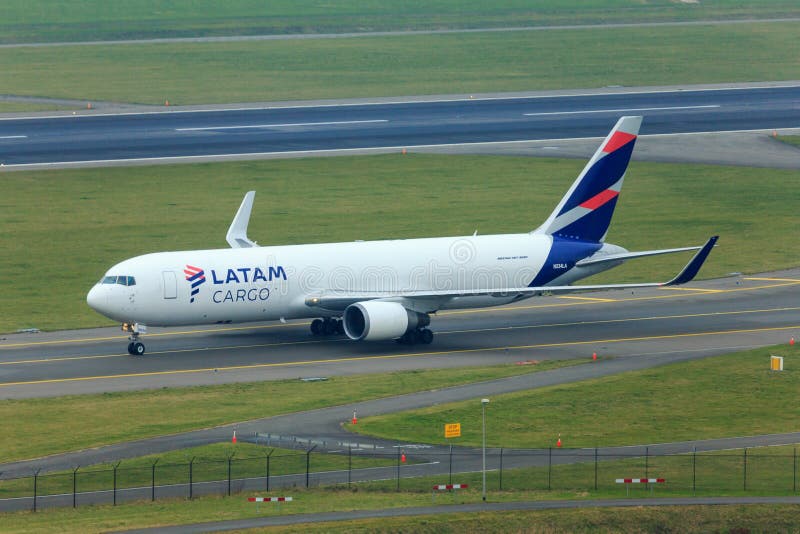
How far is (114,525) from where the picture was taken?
51.0 meters

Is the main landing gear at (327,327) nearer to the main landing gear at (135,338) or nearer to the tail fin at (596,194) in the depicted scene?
the main landing gear at (135,338)

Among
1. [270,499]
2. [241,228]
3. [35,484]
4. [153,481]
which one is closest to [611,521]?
[270,499]

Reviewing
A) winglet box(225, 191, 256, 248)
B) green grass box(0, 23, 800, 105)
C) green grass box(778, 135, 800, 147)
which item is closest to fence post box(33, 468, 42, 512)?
winglet box(225, 191, 256, 248)

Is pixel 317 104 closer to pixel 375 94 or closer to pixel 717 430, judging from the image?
pixel 375 94

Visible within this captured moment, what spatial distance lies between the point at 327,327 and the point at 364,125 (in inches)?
2716

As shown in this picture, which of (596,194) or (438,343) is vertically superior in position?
(596,194)

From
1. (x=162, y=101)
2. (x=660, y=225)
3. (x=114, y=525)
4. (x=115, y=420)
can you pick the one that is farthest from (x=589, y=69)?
(x=114, y=525)

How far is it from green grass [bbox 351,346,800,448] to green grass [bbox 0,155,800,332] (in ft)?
85.4

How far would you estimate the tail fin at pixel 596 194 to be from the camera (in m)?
87.3

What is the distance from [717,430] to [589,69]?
128772 millimetres

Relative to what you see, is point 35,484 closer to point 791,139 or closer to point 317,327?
point 317,327

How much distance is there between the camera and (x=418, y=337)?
81.6 metres

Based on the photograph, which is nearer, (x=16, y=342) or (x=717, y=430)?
(x=717, y=430)

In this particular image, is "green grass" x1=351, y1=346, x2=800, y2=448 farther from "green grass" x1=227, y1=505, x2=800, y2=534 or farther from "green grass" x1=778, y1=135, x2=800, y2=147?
"green grass" x1=778, y1=135, x2=800, y2=147
